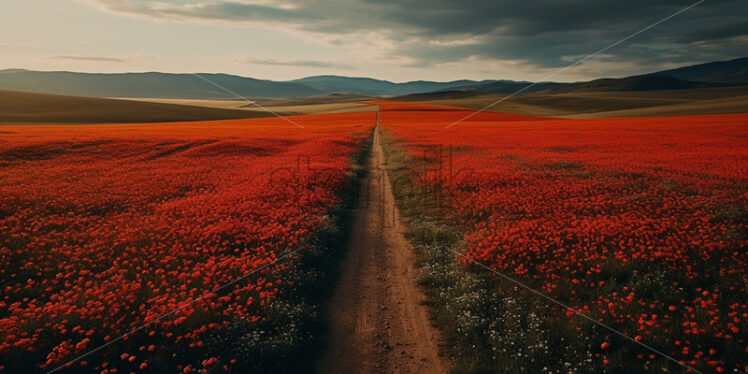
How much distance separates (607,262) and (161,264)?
1211cm

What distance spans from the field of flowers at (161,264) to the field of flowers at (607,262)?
4379 millimetres

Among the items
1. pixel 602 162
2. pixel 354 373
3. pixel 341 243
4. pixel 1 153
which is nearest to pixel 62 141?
pixel 1 153

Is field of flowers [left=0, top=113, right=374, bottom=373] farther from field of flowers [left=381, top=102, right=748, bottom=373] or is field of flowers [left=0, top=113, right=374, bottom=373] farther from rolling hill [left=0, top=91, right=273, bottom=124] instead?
rolling hill [left=0, top=91, right=273, bottom=124]

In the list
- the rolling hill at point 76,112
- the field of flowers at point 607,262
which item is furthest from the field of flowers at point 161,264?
the rolling hill at point 76,112

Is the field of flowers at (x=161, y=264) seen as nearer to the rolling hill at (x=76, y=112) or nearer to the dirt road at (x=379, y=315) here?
the dirt road at (x=379, y=315)

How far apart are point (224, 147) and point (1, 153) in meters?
14.5

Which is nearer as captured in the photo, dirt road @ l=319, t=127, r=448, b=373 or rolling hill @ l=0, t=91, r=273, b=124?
dirt road @ l=319, t=127, r=448, b=373

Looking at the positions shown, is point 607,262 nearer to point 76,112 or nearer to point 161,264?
point 161,264

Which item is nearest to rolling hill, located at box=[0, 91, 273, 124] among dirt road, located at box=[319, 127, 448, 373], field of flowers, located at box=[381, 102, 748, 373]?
dirt road, located at box=[319, 127, 448, 373]

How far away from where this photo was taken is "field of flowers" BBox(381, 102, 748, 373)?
244 inches

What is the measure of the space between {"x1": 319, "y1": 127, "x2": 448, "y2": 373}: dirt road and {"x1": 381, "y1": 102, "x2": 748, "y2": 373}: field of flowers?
0.87 m

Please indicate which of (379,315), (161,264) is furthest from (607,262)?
(161,264)

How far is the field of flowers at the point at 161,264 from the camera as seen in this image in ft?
20.9

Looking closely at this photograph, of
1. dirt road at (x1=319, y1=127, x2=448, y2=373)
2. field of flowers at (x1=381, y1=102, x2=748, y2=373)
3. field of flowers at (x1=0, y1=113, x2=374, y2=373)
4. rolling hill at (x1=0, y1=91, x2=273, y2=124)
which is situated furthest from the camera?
rolling hill at (x1=0, y1=91, x2=273, y2=124)
